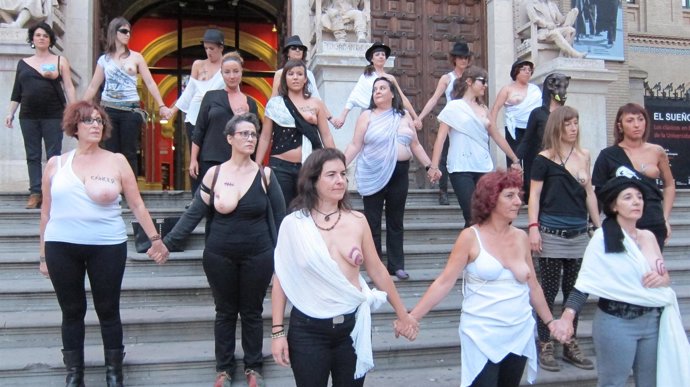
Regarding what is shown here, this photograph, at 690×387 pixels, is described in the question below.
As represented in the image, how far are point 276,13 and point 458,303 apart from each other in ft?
36.8

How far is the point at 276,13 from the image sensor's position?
1515cm

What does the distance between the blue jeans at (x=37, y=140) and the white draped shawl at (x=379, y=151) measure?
3.70 meters

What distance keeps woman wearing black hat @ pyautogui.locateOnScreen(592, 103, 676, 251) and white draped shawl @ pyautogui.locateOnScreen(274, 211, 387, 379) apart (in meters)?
2.56

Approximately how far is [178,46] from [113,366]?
13479 mm

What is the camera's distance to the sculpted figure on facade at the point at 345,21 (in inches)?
387

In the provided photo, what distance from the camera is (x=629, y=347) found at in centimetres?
352

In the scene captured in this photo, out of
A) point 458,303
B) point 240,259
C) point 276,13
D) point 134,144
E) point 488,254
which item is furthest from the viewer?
point 276,13

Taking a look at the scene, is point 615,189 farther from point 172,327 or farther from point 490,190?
point 172,327

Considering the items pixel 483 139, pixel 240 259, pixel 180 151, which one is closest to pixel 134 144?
pixel 240 259

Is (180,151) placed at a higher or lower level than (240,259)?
higher

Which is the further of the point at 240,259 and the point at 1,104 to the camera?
the point at 1,104

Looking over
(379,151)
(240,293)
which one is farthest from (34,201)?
(379,151)

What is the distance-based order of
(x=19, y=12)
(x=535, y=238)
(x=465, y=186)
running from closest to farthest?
1. (x=535, y=238)
2. (x=465, y=186)
3. (x=19, y=12)

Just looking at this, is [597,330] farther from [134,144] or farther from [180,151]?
[180,151]
